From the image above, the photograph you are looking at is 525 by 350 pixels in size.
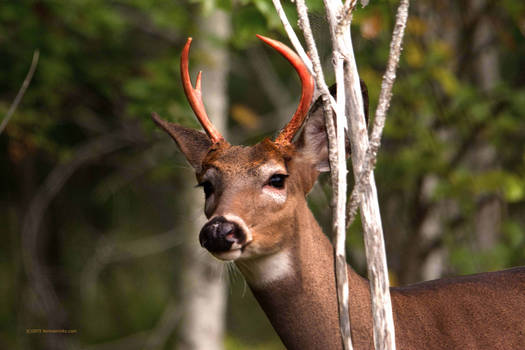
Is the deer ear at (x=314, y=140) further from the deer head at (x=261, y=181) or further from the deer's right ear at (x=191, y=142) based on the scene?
the deer's right ear at (x=191, y=142)

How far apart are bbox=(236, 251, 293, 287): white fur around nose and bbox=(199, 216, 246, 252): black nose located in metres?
0.25

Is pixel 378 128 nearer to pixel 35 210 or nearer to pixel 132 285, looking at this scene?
pixel 35 210

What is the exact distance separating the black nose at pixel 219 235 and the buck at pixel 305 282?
0.04ft

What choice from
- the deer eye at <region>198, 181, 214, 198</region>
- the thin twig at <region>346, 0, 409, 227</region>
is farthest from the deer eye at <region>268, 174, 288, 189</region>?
the thin twig at <region>346, 0, 409, 227</region>

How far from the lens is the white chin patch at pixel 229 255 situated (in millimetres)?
2795

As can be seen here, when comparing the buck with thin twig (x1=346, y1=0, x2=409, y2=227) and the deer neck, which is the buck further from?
thin twig (x1=346, y1=0, x2=409, y2=227)

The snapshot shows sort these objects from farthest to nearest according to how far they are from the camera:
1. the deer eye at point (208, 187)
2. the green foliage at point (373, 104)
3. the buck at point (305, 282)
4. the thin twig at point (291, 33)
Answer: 1. the green foliage at point (373, 104)
2. the deer eye at point (208, 187)
3. the buck at point (305, 282)
4. the thin twig at point (291, 33)

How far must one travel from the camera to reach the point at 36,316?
10.8m

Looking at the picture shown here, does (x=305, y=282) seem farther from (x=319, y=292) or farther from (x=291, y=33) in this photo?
(x=291, y=33)

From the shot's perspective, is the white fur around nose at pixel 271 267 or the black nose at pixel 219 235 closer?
the black nose at pixel 219 235

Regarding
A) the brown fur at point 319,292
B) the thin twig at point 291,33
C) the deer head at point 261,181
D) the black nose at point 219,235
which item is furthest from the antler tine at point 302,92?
the black nose at point 219,235

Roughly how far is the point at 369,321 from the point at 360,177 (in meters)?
0.81

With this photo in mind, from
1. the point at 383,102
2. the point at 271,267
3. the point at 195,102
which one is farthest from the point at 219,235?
the point at 195,102

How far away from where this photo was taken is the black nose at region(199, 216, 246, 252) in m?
2.71
